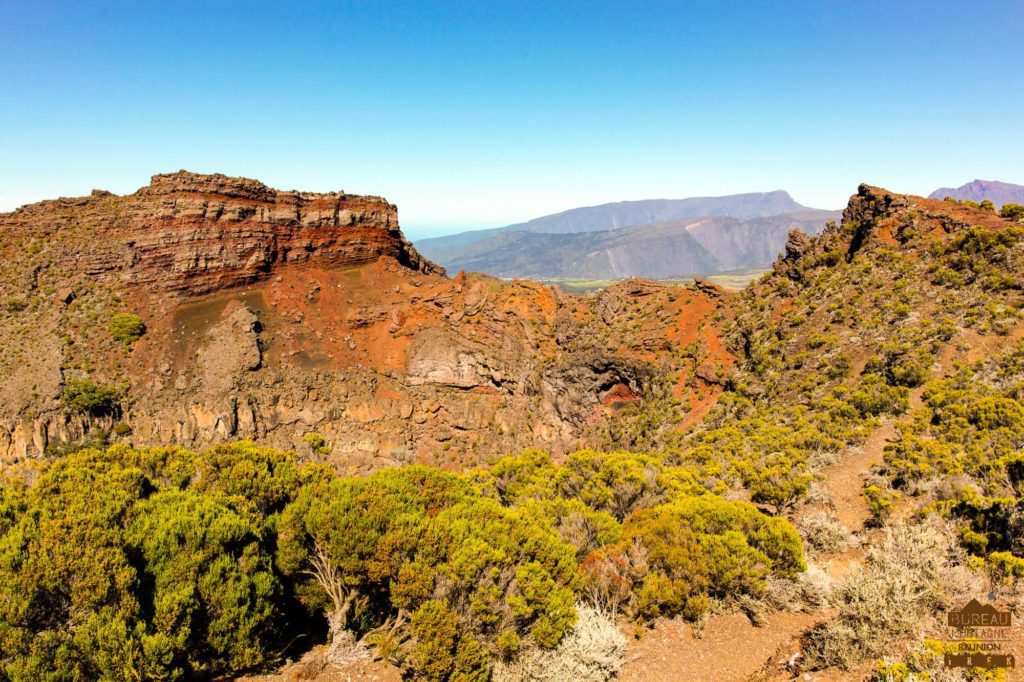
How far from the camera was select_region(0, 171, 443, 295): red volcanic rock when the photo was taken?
49.3 m

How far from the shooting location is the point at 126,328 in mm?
45781

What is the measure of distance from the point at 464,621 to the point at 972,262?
39.7m

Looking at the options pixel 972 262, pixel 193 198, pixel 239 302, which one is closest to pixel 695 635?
pixel 972 262

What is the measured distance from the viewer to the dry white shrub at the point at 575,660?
42.8 ft

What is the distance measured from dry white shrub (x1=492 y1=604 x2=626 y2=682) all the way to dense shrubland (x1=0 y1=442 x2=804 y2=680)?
0.21ft

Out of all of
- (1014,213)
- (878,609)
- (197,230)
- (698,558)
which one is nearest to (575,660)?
(698,558)

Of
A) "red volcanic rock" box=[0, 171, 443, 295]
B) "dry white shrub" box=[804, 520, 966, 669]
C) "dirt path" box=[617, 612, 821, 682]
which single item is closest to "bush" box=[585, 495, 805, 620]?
"dirt path" box=[617, 612, 821, 682]

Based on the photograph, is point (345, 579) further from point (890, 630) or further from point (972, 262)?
point (972, 262)

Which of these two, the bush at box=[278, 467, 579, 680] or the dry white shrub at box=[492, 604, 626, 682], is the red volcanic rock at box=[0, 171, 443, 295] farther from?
the dry white shrub at box=[492, 604, 626, 682]

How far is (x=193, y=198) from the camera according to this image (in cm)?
4959

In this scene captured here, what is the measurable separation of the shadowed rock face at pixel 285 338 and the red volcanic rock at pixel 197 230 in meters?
0.17

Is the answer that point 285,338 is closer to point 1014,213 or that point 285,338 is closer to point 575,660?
point 575,660

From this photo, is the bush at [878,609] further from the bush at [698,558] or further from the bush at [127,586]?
the bush at [127,586]

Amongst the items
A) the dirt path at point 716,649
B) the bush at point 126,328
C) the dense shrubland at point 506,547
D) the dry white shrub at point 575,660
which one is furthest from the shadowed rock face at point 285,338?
the dry white shrub at point 575,660
